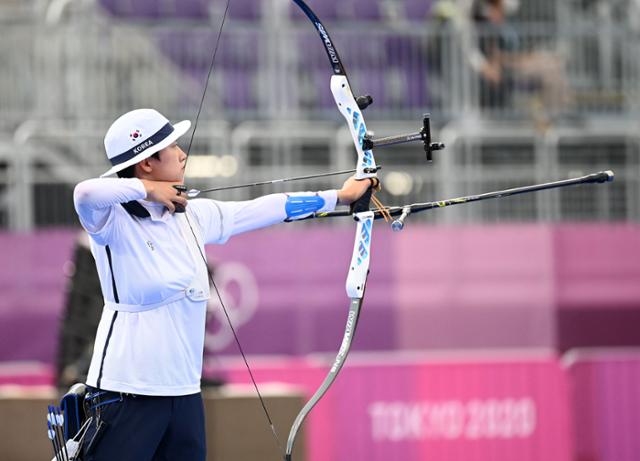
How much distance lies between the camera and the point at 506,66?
9.80 m

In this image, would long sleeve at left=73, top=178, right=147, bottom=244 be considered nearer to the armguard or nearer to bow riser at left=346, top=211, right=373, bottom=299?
the armguard

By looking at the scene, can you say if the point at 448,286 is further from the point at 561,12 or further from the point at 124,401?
the point at 124,401

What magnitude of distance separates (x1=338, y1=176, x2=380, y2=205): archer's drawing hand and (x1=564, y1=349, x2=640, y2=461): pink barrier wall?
11.6 feet

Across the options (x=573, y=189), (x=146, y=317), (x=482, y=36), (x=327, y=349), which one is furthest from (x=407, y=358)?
(x=146, y=317)

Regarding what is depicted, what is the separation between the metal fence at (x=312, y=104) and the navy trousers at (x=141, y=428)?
4.93 meters

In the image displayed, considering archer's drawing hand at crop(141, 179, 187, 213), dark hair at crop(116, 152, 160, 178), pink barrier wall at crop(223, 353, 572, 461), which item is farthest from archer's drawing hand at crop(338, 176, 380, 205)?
pink barrier wall at crop(223, 353, 572, 461)

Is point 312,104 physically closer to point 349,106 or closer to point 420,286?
point 420,286

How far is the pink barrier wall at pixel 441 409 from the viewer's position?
23.6 ft

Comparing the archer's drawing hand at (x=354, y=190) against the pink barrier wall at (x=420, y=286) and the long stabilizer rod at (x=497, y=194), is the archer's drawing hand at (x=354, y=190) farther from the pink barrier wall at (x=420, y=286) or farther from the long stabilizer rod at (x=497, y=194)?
the pink barrier wall at (x=420, y=286)

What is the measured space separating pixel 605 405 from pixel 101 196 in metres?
4.48

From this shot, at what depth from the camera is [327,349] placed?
8.51 meters

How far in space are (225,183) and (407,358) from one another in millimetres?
1833

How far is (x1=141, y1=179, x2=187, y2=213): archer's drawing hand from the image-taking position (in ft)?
12.7

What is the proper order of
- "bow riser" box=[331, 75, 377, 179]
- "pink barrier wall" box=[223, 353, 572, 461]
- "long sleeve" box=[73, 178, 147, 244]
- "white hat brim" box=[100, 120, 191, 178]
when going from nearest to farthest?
1. "long sleeve" box=[73, 178, 147, 244]
2. "white hat brim" box=[100, 120, 191, 178]
3. "bow riser" box=[331, 75, 377, 179]
4. "pink barrier wall" box=[223, 353, 572, 461]
